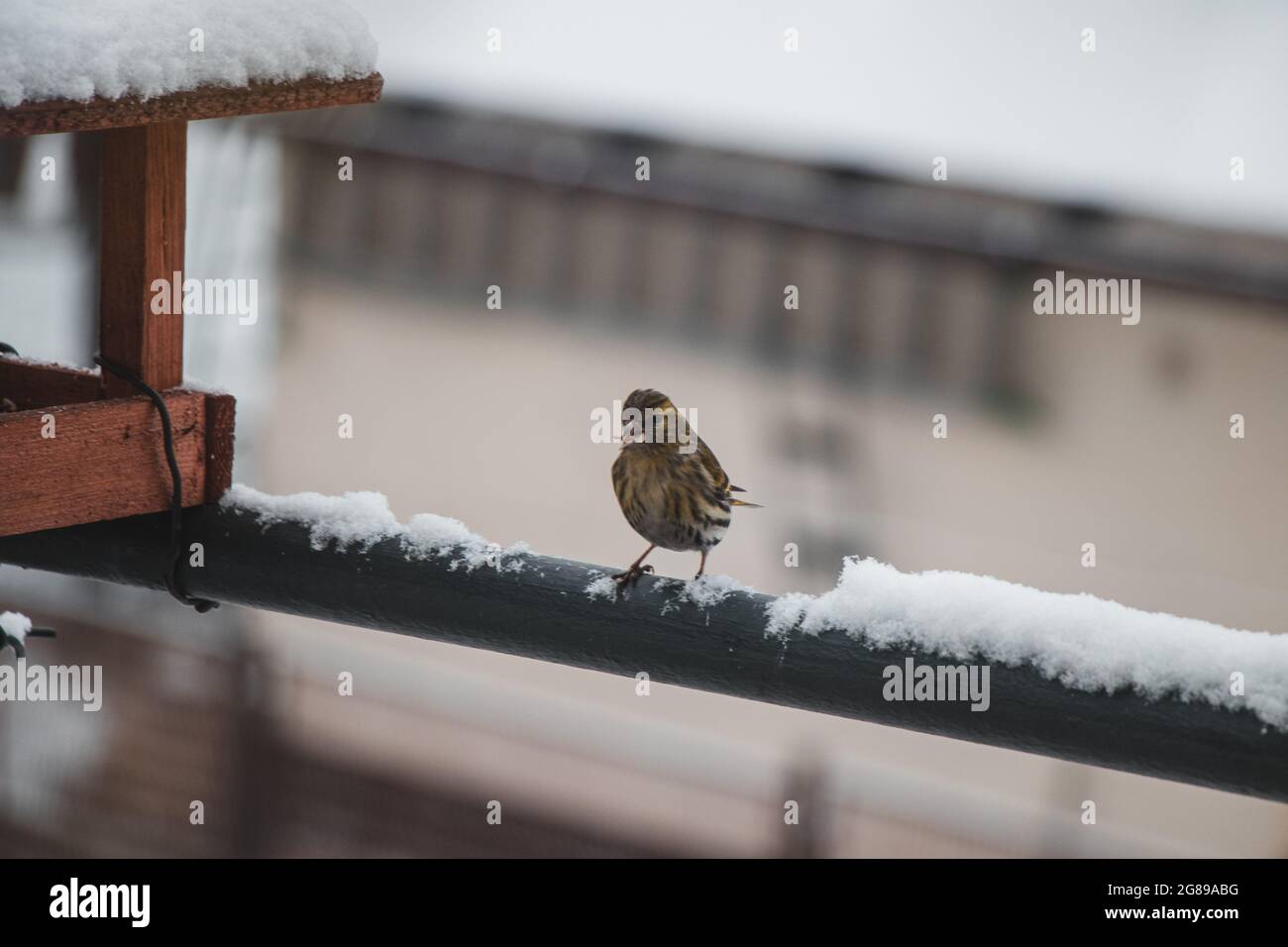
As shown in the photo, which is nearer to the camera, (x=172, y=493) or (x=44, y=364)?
(x=172, y=493)

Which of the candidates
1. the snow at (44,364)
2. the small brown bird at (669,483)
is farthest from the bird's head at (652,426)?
the snow at (44,364)

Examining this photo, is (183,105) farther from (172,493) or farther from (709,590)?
(709,590)

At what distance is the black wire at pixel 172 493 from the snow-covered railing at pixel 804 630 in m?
0.03

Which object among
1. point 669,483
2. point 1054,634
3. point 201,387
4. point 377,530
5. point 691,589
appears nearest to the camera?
point 1054,634

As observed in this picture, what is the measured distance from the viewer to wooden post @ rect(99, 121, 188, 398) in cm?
173

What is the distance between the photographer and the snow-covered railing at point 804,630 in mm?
1234

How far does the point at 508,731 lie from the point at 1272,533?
3084mm

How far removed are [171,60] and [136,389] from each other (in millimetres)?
482

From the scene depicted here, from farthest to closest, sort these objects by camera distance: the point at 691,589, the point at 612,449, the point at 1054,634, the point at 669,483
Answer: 1. the point at 612,449
2. the point at 669,483
3. the point at 691,589
4. the point at 1054,634

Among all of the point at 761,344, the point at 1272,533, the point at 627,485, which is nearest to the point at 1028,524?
the point at 1272,533

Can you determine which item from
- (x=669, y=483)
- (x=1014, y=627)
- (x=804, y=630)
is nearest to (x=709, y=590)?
(x=804, y=630)

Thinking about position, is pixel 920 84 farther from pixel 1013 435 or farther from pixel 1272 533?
pixel 1272 533

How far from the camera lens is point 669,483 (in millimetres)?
2172

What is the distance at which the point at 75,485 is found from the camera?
1.67m
